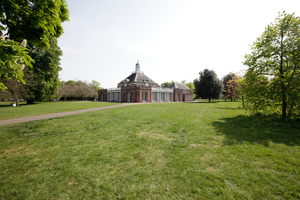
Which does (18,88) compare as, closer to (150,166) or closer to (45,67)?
(45,67)

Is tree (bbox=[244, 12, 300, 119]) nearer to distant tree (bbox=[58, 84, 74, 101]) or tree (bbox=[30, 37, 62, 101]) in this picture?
tree (bbox=[30, 37, 62, 101])

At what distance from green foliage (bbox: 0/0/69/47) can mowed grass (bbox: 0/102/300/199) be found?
5.09 metres

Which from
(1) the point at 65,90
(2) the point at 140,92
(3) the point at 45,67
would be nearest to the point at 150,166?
(2) the point at 140,92

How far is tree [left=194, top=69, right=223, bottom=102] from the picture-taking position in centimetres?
3869

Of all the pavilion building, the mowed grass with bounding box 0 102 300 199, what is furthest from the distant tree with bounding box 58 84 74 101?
the mowed grass with bounding box 0 102 300 199

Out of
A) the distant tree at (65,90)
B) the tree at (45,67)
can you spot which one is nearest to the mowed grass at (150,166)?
the tree at (45,67)

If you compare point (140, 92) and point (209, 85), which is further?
point (140, 92)

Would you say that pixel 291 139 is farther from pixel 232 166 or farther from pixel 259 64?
pixel 259 64

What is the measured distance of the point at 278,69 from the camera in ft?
34.7

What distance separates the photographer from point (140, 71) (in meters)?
51.6

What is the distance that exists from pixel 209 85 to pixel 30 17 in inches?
1621

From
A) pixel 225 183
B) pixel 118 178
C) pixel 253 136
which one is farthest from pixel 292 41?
pixel 118 178

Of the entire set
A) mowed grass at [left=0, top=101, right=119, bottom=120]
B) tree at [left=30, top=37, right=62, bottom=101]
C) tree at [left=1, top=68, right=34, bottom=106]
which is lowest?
mowed grass at [left=0, top=101, right=119, bottom=120]

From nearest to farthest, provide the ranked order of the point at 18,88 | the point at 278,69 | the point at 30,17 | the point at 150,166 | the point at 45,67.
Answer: the point at 150,166 < the point at 30,17 < the point at 278,69 < the point at 18,88 < the point at 45,67
